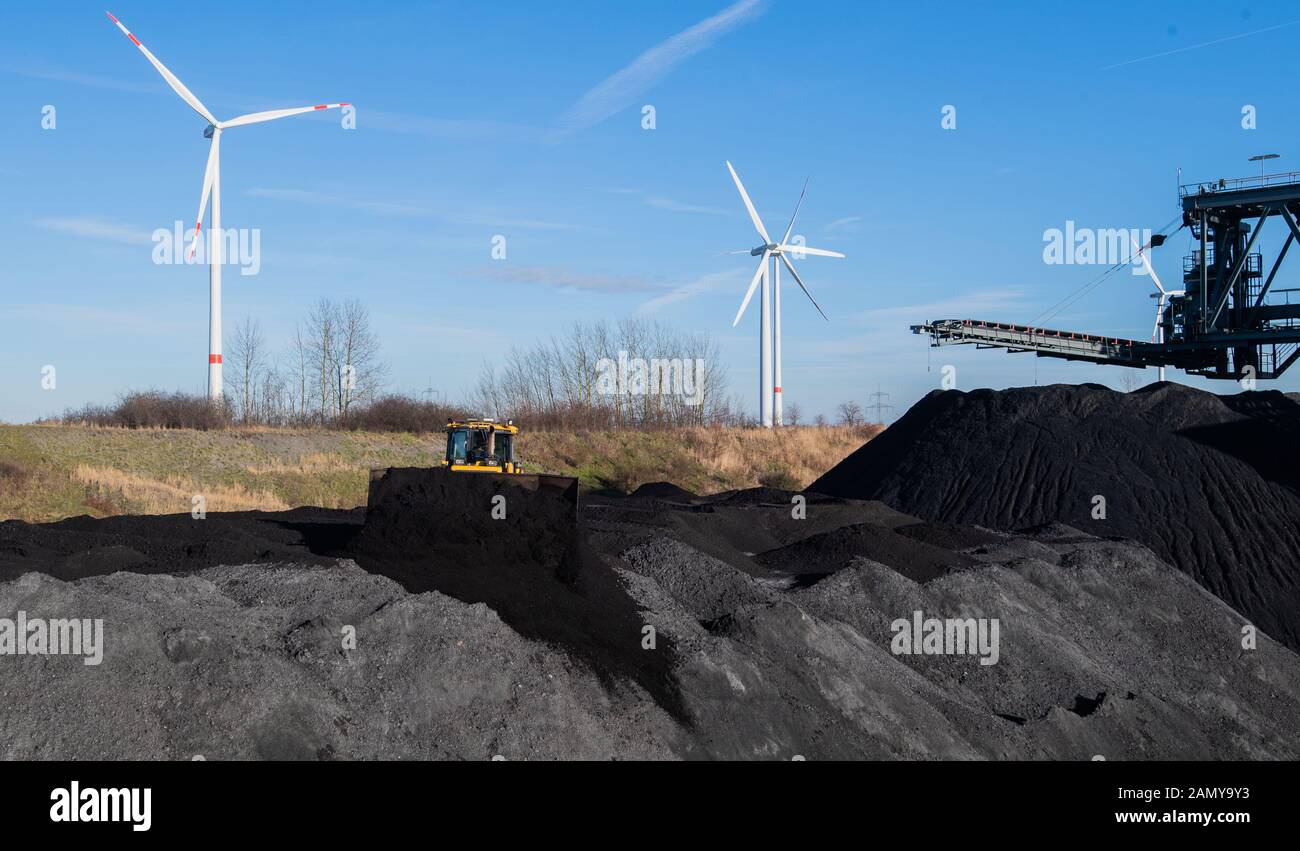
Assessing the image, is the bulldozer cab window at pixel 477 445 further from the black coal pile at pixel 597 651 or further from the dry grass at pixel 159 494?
the dry grass at pixel 159 494

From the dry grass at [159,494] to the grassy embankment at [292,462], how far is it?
42 millimetres

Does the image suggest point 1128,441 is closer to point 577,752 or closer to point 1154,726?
point 1154,726

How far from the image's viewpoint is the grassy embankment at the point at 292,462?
115 ft

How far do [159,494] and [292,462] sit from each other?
857 cm

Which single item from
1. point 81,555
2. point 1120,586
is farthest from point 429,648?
point 1120,586

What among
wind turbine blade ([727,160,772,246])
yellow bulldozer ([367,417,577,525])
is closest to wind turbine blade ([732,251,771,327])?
wind turbine blade ([727,160,772,246])

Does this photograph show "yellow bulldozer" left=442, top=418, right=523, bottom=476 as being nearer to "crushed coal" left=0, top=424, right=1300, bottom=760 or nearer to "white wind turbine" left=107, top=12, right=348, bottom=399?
"crushed coal" left=0, top=424, right=1300, bottom=760

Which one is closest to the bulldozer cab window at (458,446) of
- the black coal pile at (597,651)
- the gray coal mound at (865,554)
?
the black coal pile at (597,651)

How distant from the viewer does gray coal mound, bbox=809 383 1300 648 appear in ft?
96.3

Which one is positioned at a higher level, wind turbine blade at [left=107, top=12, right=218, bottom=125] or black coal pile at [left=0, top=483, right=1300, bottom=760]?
wind turbine blade at [left=107, top=12, right=218, bottom=125]

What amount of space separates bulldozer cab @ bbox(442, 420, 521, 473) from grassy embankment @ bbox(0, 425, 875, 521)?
43.5ft

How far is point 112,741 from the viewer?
10461 millimetres

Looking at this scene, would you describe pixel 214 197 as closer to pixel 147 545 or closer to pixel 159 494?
pixel 159 494

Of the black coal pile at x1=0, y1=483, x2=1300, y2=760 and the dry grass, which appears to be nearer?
the black coal pile at x1=0, y1=483, x2=1300, y2=760
